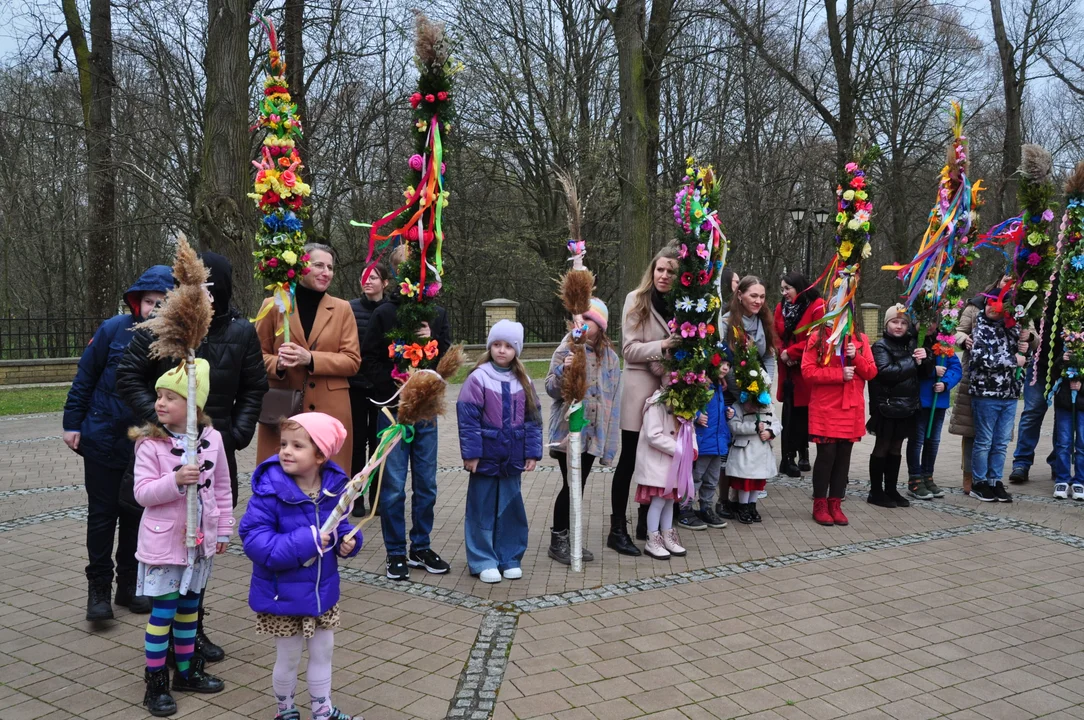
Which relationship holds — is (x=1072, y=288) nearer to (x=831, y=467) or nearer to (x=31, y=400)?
(x=831, y=467)

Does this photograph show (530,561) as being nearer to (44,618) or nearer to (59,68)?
(44,618)

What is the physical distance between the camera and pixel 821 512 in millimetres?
6949

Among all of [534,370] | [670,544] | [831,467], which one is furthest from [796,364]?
[534,370]

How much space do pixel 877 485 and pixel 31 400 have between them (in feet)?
50.0

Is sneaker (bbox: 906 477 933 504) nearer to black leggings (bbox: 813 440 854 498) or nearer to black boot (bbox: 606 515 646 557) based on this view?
black leggings (bbox: 813 440 854 498)

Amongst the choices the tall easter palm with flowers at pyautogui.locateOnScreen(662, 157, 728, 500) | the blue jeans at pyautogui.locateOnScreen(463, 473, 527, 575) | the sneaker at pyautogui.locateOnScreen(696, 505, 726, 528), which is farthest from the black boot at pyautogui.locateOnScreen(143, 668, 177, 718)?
the sneaker at pyautogui.locateOnScreen(696, 505, 726, 528)

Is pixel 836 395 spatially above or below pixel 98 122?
below

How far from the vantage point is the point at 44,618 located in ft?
→ 15.6

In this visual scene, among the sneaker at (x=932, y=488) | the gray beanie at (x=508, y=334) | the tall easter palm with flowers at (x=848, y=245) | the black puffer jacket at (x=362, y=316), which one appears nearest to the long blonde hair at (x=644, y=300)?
the gray beanie at (x=508, y=334)

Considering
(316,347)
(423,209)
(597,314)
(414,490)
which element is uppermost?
(423,209)

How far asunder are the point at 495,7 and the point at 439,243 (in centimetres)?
2291

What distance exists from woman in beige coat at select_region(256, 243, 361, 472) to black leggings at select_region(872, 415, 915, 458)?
4622 mm

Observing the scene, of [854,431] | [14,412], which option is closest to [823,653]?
[854,431]

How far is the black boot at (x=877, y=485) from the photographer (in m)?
7.59
